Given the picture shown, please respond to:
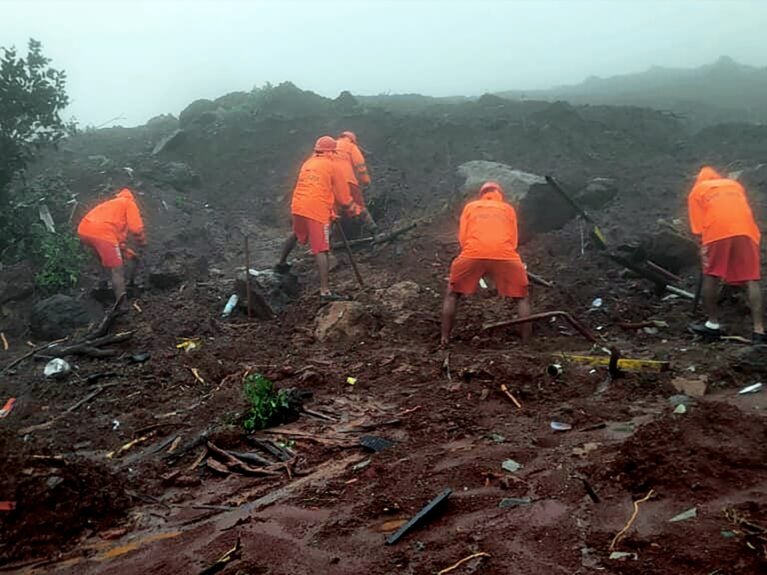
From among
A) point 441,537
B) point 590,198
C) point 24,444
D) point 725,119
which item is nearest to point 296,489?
point 441,537

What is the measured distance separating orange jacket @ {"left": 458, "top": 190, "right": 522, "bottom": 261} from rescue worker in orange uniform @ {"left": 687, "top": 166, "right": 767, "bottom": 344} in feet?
5.65

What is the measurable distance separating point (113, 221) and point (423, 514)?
6.38m

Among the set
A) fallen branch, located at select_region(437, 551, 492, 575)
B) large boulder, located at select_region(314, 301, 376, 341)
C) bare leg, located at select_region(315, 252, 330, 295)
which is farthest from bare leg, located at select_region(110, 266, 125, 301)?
fallen branch, located at select_region(437, 551, 492, 575)

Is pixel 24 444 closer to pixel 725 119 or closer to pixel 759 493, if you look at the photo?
pixel 759 493

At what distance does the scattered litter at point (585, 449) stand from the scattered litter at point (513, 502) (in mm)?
657

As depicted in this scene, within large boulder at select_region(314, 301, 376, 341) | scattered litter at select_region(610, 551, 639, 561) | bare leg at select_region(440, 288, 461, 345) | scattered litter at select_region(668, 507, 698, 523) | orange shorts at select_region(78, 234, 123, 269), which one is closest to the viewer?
scattered litter at select_region(610, 551, 639, 561)

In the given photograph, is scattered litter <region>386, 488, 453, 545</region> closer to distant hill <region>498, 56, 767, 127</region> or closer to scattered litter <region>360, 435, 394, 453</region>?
scattered litter <region>360, 435, 394, 453</region>

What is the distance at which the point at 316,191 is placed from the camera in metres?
7.75

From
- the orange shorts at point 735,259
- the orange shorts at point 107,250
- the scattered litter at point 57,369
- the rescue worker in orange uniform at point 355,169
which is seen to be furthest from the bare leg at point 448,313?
the orange shorts at point 107,250

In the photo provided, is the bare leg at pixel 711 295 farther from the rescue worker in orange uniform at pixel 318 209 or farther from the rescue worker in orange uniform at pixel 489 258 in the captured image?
the rescue worker in orange uniform at pixel 318 209

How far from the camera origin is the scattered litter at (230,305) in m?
7.76

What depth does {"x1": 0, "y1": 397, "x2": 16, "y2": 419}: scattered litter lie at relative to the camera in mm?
5774

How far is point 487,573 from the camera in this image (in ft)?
8.67

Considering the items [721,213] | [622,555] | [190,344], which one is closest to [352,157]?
[190,344]
